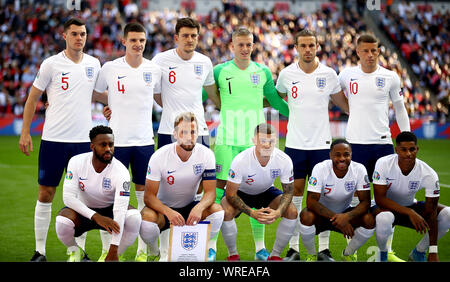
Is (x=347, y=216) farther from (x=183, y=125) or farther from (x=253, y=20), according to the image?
Result: (x=253, y=20)

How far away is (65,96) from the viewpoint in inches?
226

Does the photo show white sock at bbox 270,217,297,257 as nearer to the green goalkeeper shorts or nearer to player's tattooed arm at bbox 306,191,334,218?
player's tattooed arm at bbox 306,191,334,218

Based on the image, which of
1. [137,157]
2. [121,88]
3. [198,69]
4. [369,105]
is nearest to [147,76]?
[121,88]

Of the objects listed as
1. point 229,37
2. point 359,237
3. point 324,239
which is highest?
point 229,37

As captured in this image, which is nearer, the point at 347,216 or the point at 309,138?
the point at 347,216

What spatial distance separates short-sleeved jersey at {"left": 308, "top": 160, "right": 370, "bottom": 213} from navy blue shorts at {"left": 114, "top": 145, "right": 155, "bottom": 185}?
1701mm

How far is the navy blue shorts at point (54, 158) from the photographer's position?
5656mm

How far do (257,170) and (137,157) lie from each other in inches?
49.6

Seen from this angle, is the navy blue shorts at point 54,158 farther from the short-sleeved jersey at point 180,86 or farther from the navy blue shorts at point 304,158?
the navy blue shorts at point 304,158

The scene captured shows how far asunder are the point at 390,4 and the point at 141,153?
2488cm

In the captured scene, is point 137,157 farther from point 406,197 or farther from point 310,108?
point 406,197
